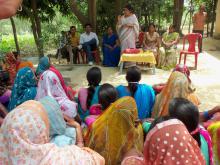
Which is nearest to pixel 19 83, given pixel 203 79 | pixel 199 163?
pixel 199 163

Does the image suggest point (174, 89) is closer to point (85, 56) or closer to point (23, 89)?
point (23, 89)

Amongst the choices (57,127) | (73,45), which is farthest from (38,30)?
(57,127)

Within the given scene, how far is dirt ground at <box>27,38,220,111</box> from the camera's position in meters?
6.31

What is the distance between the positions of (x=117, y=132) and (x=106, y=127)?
10 cm

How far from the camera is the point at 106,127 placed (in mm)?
2664

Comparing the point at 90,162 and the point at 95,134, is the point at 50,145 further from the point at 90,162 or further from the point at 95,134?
the point at 95,134

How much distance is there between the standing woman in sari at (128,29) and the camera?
28.7 ft

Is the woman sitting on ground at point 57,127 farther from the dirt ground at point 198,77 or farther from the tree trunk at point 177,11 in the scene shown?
the tree trunk at point 177,11

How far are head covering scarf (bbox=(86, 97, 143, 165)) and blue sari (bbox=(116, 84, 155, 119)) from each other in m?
1.05

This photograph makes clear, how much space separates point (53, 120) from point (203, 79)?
5488 mm

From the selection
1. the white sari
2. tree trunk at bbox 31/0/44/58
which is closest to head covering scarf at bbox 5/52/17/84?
the white sari

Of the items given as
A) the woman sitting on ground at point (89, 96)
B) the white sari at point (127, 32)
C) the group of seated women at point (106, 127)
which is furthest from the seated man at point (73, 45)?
the woman sitting on ground at point (89, 96)

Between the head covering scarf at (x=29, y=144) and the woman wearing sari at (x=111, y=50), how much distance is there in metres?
7.40

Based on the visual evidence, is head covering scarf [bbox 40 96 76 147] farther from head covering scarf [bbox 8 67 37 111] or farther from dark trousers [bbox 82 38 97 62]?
dark trousers [bbox 82 38 97 62]
